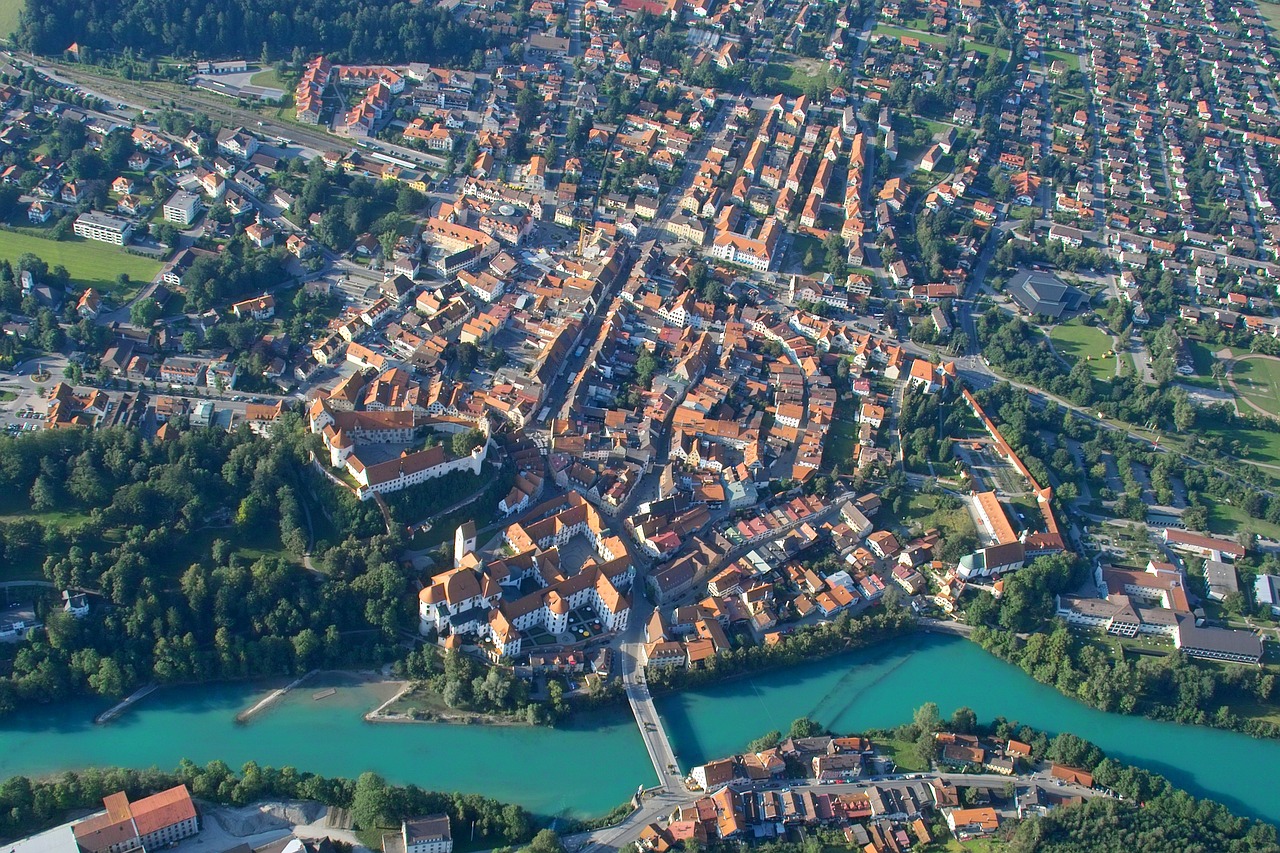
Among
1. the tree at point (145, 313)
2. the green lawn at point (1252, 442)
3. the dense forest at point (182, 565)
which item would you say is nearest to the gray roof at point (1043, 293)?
the green lawn at point (1252, 442)

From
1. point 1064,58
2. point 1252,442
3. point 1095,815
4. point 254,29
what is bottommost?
point 1095,815

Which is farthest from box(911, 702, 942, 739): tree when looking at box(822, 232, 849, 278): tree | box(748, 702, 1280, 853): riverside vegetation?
box(822, 232, 849, 278): tree

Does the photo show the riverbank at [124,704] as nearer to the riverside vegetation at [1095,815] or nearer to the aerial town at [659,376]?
the aerial town at [659,376]

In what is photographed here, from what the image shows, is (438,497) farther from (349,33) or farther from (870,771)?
(349,33)

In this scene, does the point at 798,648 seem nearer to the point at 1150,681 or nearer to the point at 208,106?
the point at 1150,681

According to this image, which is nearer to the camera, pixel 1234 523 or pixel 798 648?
pixel 798 648

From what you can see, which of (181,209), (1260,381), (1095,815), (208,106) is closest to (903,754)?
(1095,815)

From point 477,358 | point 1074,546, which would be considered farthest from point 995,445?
point 477,358
